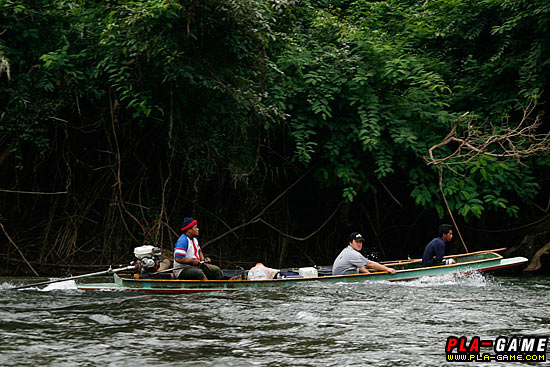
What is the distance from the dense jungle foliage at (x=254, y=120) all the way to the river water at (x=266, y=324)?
2920mm

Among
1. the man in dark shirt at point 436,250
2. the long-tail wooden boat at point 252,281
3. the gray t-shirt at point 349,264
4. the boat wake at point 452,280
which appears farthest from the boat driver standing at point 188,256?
the man in dark shirt at point 436,250

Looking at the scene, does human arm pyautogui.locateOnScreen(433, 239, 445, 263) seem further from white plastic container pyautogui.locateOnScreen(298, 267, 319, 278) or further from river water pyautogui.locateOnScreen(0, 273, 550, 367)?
white plastic container pyautogui.locateOnScreen(298, 267, 319, 278)

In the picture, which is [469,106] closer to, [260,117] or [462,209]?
[462,209]

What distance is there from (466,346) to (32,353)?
3.62 meters

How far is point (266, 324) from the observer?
6.68m

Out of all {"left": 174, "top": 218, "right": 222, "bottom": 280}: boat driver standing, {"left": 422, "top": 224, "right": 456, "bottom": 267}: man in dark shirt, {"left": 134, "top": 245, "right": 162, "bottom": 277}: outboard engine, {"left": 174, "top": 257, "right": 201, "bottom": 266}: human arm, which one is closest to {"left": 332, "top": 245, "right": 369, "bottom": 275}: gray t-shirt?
{"left": 422, "top": 224, "right": 456, "bottom": 267}: man in dark shirt

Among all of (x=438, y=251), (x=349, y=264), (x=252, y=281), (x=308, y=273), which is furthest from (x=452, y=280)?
(x=252, y=281)

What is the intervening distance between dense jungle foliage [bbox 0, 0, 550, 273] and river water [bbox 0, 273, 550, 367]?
292 cm

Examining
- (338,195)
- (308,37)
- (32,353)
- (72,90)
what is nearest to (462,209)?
(338,195)

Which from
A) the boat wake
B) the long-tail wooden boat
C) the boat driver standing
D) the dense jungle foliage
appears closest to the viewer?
the long-tail wooden boat

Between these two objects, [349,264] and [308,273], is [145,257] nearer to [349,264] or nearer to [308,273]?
[308,273]

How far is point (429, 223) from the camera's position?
49.1ft

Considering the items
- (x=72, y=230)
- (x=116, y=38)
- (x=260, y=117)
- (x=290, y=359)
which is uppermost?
(x=116, y=38)

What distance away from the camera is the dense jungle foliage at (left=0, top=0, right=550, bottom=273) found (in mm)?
10641
